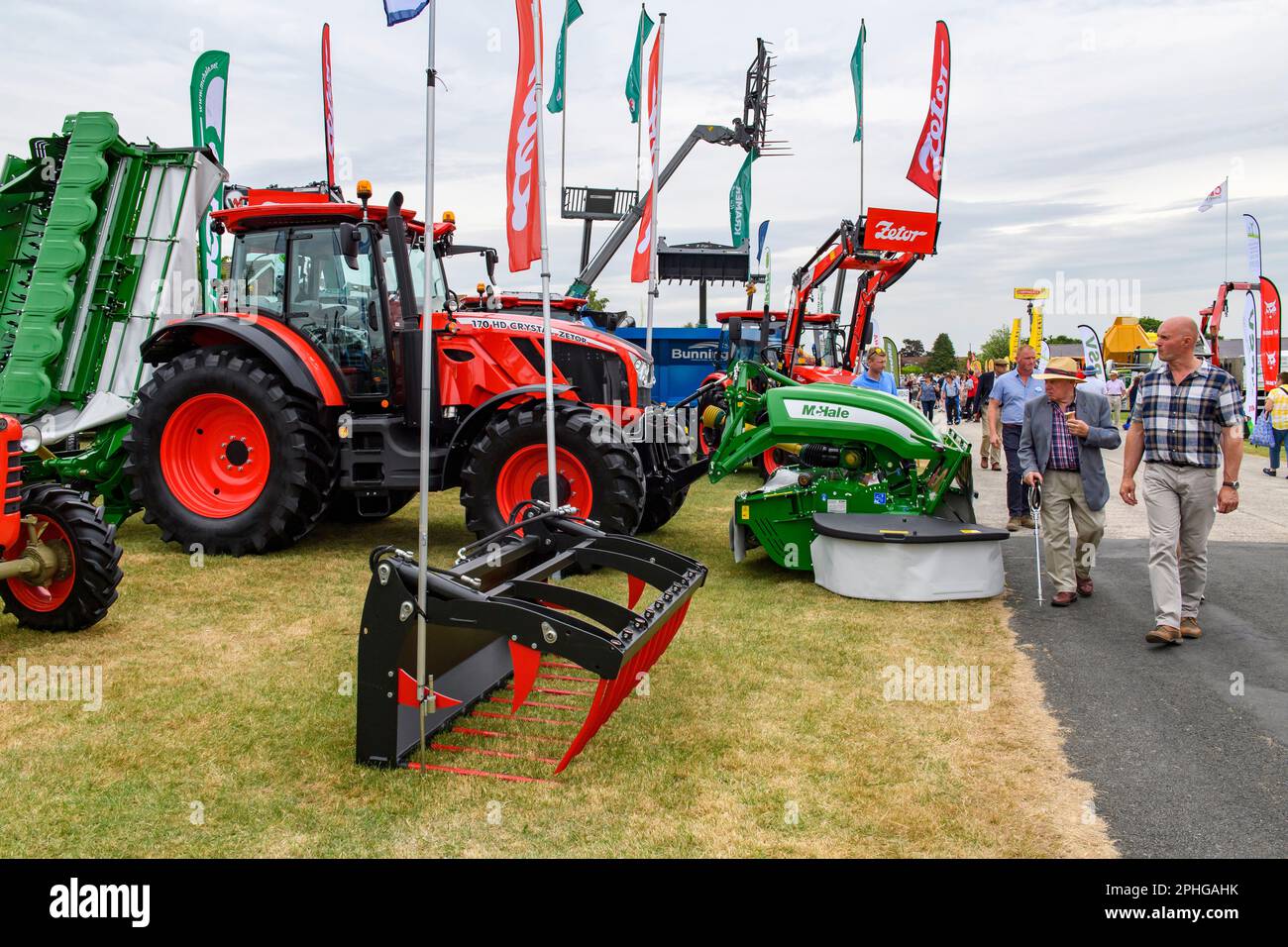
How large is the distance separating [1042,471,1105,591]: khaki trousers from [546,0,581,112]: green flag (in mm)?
10185

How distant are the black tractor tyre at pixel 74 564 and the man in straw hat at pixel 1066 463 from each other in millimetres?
5507

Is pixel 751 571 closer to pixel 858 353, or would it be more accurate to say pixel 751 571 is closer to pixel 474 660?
pixel 474 660

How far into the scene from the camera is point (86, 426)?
8594 millimetres

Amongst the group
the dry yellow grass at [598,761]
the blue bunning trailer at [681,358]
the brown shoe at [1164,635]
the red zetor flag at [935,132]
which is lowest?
the dry yellow grass at [598,761]

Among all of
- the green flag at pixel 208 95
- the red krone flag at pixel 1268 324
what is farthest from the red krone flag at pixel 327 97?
the red krone flag at pixel 1268 324

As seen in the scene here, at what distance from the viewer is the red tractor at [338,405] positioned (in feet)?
24.3

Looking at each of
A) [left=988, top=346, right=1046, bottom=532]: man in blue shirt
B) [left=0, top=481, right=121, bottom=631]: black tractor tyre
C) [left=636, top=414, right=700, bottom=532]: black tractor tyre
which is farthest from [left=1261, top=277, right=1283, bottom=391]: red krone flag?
[left=0, top=481, right=121, bottom=631]: black tractor tyre

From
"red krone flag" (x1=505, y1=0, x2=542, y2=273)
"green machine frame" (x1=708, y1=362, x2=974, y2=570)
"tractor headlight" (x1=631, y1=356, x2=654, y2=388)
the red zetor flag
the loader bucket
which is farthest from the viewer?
the red zetor flag

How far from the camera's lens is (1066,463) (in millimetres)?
6598

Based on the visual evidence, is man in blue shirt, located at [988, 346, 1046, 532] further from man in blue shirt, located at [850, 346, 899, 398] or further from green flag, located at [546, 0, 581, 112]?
green flag, located at [546, 0, 581, 112]

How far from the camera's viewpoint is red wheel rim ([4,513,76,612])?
546 centimetres

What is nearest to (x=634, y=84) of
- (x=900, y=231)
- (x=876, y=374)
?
(x=900, y=231)

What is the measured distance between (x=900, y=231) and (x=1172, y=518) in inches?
323

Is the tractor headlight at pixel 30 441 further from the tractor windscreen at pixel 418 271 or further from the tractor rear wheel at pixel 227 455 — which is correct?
the tractor windscreen at pixel 418 271
